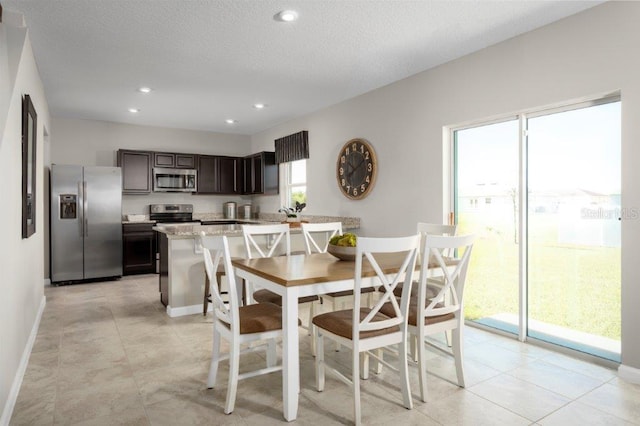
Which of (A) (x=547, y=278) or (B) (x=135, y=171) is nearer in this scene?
(A) (x=547, y=278)

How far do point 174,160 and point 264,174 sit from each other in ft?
5.24

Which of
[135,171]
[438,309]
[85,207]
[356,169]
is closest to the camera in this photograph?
[438,309]

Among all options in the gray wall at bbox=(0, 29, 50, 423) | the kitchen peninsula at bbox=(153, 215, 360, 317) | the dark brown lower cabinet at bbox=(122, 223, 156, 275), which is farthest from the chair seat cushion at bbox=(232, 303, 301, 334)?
the dark brown lower cabinet at bbox=(122, 223, 156, 275)

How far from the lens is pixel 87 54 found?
368 cm

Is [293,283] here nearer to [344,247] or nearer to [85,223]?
[344,247]

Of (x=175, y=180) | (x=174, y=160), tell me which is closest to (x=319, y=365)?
(x=175, y=180)

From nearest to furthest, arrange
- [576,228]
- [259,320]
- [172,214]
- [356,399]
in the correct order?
1. [356,399]
2. [259,320]
3. [576,228]
4. [172,214]

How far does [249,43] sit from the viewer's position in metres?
3.46

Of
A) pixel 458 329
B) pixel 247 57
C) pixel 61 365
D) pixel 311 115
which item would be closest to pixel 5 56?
pixel 247 57

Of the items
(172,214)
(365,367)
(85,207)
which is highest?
(85,207)

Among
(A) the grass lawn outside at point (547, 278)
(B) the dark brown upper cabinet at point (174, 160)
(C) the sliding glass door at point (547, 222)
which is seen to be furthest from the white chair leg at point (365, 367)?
(B) the dark brown upper cabinet at point (174, 160)

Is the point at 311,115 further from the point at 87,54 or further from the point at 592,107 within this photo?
the point at 592,107

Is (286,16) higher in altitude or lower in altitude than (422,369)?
higher

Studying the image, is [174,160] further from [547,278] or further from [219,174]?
[547,278]
